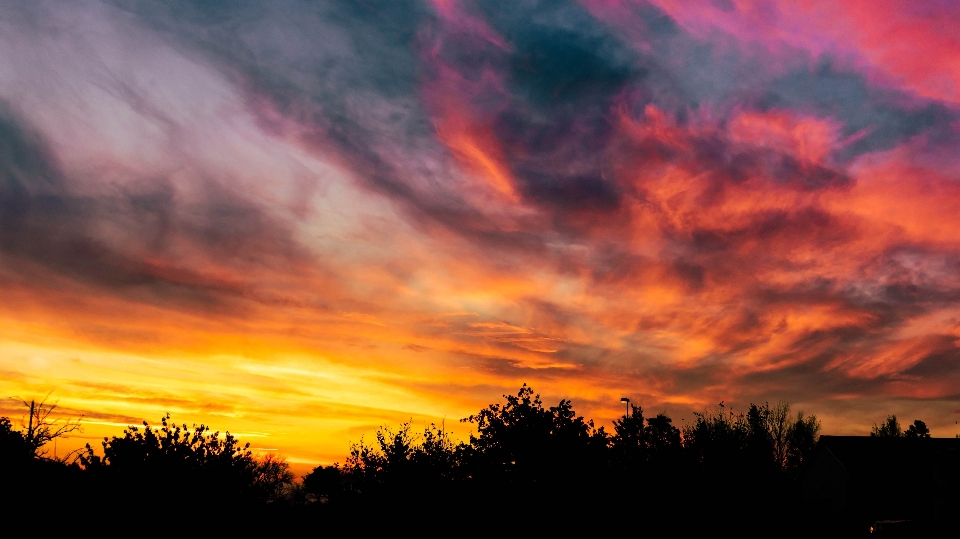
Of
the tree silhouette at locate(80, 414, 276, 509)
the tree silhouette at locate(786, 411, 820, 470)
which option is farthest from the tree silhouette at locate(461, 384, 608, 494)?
the tree silhouette at locate(786, 411, 820, 470)

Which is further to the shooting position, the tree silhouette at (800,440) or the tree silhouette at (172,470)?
the tree silhouette at (800,440)

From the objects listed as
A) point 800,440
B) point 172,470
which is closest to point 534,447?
point 172,470

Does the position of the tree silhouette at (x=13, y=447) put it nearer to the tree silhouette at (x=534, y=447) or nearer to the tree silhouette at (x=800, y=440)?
the tree silhouette at (x=534, y=447)

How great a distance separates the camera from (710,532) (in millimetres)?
33000

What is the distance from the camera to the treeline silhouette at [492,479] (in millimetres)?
30359

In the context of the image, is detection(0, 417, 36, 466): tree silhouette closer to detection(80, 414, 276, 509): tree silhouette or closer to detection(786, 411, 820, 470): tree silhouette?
detection(80, 414, 276, 509): tree silhouette

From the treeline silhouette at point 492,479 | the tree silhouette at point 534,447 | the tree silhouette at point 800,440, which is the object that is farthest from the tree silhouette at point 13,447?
the tree silhouette at point 800,440

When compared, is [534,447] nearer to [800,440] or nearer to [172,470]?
[172,470]

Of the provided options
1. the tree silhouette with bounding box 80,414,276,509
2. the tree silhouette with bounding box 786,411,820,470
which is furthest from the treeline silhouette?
the tree silhouette with bounding box 786,411,820,470

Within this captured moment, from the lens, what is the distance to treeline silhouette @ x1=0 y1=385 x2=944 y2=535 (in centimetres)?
3036

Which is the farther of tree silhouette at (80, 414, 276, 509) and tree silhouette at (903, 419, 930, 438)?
tree silhouette at (903, 419, 930, 438)

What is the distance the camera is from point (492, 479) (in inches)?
1535

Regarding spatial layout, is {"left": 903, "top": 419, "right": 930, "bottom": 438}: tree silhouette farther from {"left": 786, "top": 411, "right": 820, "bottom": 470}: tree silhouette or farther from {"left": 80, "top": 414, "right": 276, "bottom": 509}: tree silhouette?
{"left": 80, "top": 414, "right": 276, "bottom": 509}: tree silhouette

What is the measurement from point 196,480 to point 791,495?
3203 cm
